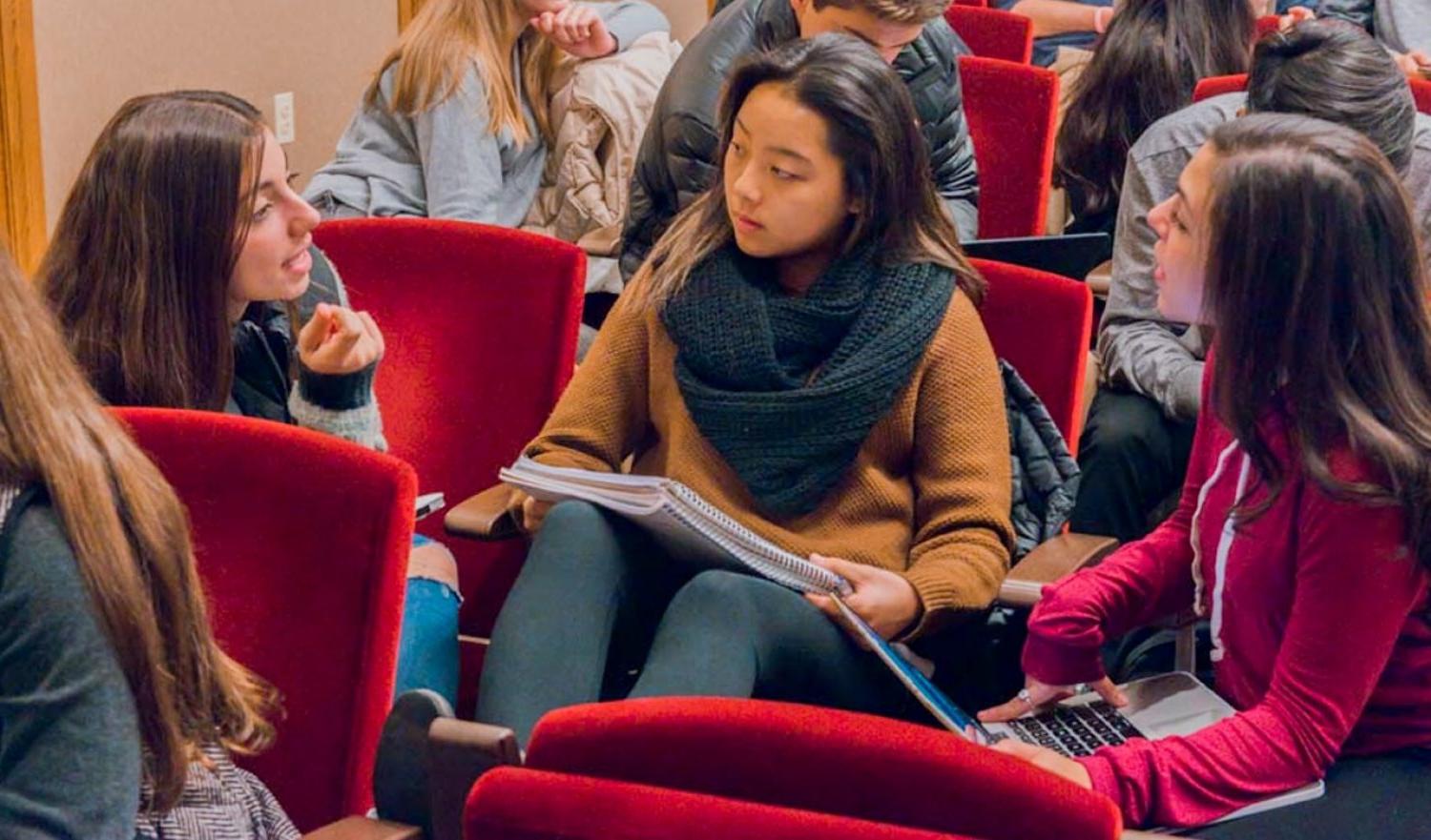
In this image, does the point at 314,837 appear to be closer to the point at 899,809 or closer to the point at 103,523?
the point at 103,523

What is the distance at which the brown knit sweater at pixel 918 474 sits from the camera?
2143mm

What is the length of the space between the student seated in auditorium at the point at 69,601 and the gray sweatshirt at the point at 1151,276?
172 centimetres

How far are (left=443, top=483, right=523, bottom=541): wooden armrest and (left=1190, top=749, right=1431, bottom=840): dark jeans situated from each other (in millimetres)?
884

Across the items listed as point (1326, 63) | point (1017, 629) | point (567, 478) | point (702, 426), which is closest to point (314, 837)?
point (567, 478)

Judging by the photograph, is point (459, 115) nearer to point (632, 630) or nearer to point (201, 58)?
point (632, 630)

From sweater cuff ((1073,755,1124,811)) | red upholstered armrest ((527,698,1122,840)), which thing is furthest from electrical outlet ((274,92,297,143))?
red upholstered armrest ((527,698,1122,840))

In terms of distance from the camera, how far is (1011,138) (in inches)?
147

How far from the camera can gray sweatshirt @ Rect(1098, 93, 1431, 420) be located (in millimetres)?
2750

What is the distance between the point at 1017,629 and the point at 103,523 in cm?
121

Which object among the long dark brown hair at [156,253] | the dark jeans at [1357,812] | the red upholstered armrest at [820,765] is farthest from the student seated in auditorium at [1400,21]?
the red upholstered armrest at [820,765]

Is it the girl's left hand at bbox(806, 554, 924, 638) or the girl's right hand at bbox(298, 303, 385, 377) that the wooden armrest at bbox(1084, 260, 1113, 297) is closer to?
the girl's left hand at bbox(806, 554, 924, 638)

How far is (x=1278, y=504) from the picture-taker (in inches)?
69.7

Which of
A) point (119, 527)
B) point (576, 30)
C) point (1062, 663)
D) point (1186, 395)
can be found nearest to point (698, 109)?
point (576, 30)

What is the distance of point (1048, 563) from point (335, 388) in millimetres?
805
